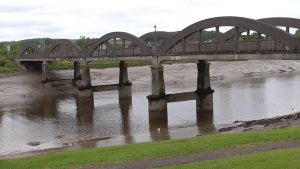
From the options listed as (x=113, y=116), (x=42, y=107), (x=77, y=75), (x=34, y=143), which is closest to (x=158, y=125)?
(x=113, y=116)

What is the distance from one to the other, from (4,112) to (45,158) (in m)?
29.9

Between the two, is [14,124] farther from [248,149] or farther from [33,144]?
[248,149]

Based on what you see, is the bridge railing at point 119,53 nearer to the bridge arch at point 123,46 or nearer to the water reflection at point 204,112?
the bridge arch at point 123,46

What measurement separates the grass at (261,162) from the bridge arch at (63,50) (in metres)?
47.2

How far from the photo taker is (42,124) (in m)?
39.3

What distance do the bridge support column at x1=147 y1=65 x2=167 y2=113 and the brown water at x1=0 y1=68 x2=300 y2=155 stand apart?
1169 millimetres

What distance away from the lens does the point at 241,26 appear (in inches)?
1249

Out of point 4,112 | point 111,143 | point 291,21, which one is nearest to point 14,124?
point 4,112

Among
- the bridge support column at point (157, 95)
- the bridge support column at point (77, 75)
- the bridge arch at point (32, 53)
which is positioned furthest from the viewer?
the bridge arch at point (32, 53)

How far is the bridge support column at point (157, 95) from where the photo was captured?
39.3 meters

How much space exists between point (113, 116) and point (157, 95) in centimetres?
508

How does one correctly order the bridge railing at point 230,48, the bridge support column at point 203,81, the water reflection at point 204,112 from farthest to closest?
the bridge support column at point 203,81 → the water reflection at point 204,112 → the bridge railing at point 230,48

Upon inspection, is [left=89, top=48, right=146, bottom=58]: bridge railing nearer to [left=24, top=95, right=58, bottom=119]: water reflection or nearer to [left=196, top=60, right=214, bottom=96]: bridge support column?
[left=196, top=60, right=214, bottom=96]: bridge support column

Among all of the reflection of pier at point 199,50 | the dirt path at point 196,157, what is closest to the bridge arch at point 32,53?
the reflection of pier at point 199,50
